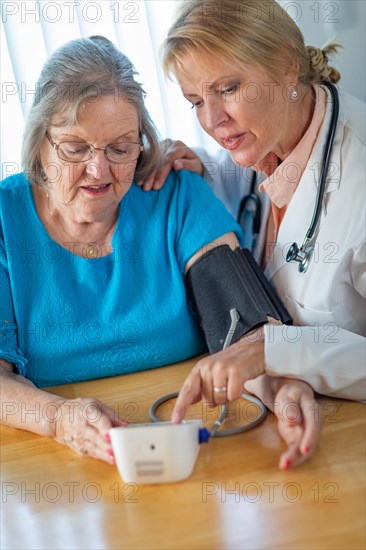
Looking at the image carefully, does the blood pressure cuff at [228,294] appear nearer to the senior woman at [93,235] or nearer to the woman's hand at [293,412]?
the senior woman at [93,235]

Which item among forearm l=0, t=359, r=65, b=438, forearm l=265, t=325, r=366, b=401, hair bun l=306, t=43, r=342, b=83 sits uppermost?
hair bun l=306, t=43, r=342, b=83

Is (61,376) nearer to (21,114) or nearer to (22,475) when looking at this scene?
(22,475)

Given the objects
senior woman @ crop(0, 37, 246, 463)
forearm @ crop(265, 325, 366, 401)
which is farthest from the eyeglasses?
forearm @ crop(265, 325, 366, 401)

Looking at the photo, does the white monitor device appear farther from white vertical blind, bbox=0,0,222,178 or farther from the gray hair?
white vertical blind, bbox=0,0,222,178

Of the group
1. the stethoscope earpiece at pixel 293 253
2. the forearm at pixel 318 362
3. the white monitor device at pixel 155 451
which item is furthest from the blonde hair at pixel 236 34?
the white monitor device at pixel 155 451

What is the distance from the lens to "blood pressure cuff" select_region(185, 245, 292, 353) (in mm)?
→ 1643

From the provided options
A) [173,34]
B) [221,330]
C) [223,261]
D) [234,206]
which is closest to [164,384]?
[221,330]

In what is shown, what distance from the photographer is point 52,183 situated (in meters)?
1.73

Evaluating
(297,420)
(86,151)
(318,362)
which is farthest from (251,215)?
(297,420)

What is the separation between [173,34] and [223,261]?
1.66ft

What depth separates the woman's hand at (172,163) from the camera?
1842 millimetres

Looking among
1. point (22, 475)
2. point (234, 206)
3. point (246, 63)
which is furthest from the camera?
point (234, 206)

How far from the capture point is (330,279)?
5.23ft

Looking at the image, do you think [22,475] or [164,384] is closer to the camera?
[22,475]
